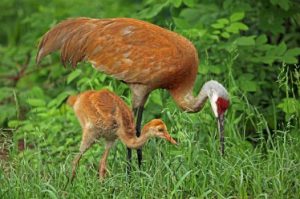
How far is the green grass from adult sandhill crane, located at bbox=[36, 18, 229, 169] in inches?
12.3

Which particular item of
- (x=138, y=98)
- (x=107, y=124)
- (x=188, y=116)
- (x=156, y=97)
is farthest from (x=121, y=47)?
(x=156, y=97)

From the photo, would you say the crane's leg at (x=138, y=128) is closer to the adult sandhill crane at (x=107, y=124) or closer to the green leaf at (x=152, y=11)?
the adult sandhill crane at (x=107, y=124)

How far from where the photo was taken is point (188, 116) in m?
8.52

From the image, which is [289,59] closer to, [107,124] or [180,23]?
[180,23]

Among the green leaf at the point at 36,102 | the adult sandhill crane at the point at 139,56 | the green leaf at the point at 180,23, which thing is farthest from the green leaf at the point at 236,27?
the green leaf at the point at 36,102

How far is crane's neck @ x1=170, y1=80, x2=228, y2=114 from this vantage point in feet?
26.8

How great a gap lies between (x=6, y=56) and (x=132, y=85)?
3596mm

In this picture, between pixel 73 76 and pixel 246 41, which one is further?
pixel 73 76

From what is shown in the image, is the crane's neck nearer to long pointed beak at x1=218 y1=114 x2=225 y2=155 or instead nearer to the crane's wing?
long pointed beak at x1=218 y1=114 x2=225 y2=155

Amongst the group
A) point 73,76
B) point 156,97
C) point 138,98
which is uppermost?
point 138,98

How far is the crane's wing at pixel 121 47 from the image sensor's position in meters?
8.22

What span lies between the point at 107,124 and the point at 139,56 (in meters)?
0.84

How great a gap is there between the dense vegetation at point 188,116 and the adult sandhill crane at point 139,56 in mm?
222

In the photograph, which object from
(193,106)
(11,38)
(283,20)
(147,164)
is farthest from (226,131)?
(11,38)
